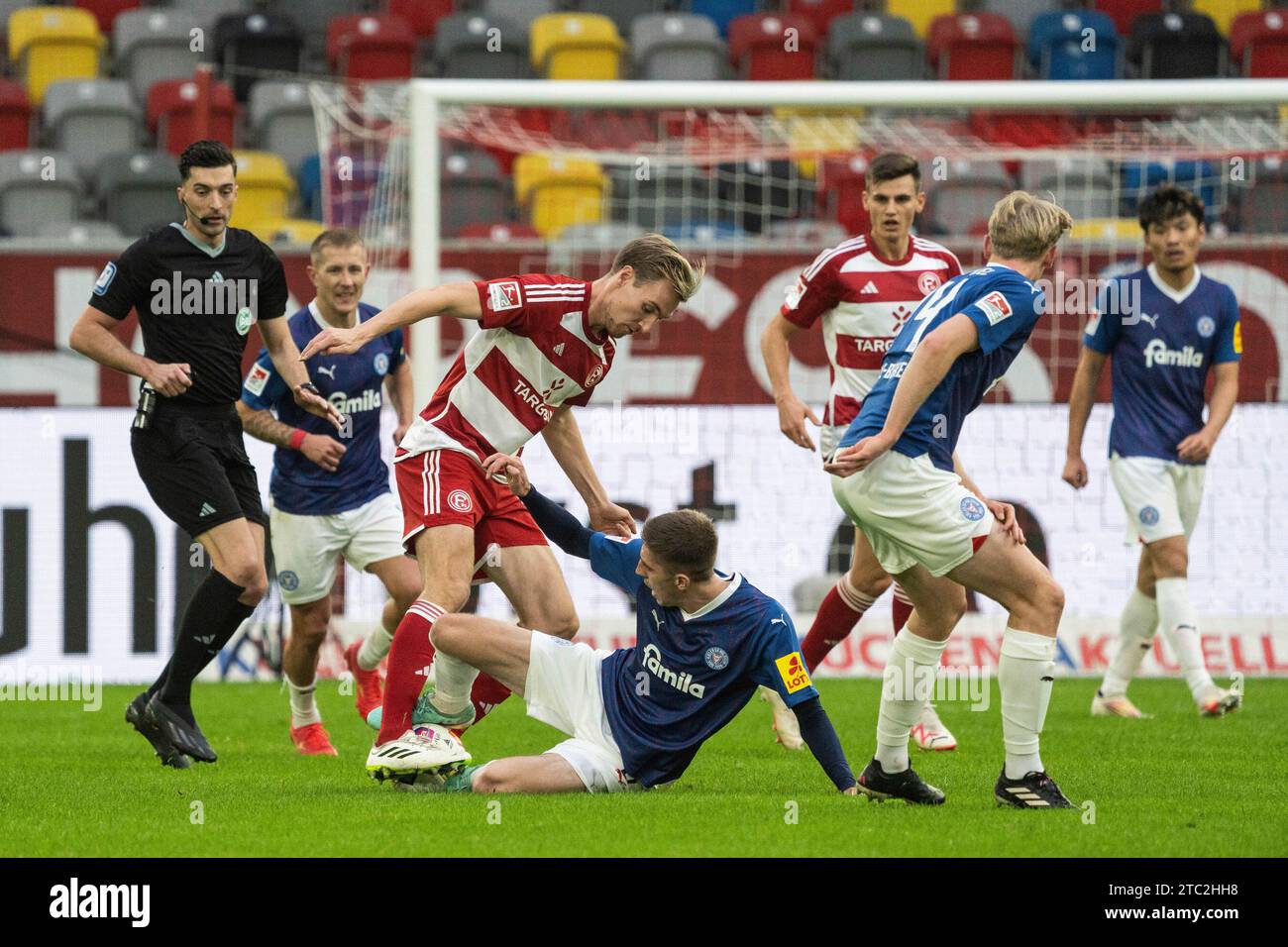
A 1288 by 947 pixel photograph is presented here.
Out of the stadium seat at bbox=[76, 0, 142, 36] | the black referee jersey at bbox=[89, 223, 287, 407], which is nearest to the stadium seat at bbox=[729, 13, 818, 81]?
the stadium seat at bbox=[76, 0, 142, 36]

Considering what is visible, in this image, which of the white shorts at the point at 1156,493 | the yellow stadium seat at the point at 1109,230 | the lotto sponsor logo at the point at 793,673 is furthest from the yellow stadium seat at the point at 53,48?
the lotto sponsor logo at the point at 793,673

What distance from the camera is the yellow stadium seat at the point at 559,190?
14.2 metres

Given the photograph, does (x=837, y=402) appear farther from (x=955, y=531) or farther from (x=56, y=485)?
(x=56, y=485)

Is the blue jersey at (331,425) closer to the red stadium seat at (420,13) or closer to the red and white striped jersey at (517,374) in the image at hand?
the red and white striped jersey at (517,374)

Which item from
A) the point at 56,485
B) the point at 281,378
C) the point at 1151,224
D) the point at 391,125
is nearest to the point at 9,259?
the point at 56,485

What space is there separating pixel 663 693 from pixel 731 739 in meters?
2.19

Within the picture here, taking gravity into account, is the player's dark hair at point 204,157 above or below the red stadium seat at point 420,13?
below

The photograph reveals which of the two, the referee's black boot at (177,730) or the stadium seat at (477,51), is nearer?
the referee's black boot at (177,730)

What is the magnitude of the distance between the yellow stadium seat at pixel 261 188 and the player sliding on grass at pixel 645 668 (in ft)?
30.3

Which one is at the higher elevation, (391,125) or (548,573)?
(391,125)

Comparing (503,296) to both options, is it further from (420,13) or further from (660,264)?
(420,13)

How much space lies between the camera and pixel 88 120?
15266 millimetres

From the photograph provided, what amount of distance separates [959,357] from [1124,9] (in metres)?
12.7

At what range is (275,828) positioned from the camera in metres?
5.20
